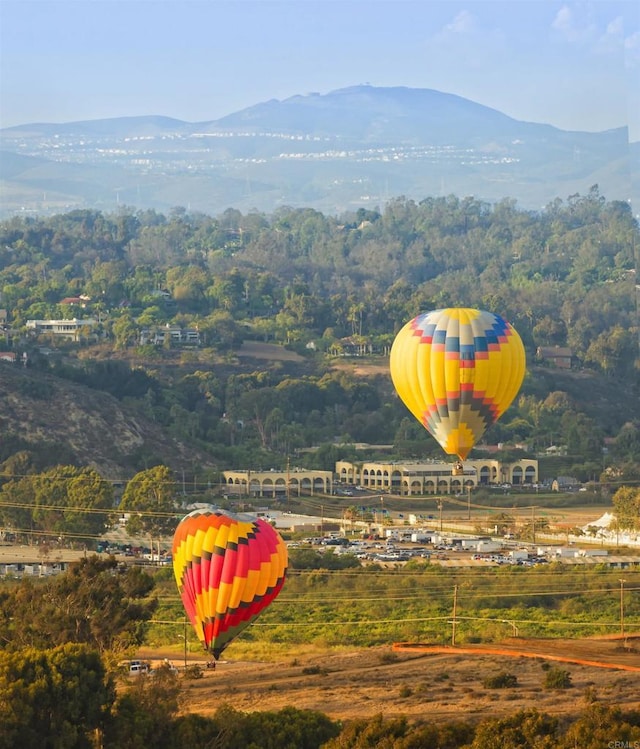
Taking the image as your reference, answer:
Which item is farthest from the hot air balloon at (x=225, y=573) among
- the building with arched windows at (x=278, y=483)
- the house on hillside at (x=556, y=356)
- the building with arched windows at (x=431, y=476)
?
the house on hillside at (x=556, y=356)

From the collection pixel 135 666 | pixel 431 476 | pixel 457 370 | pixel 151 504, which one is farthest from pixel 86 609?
pixel 431 476

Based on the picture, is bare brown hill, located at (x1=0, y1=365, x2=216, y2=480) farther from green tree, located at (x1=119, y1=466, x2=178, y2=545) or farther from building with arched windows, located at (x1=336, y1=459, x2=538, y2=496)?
green tree, located at (x1=119, y1=466, x2=178, y2=545)

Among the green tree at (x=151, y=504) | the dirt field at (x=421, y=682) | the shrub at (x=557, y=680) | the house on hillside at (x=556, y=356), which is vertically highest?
the shrub at (x=557, y=680)

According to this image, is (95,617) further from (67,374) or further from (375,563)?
(67,374)

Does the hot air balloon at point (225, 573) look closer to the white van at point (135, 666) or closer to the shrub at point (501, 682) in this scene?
the white van at point (135, 666)

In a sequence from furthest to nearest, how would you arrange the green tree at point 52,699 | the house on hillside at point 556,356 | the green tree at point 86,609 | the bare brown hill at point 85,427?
the house on hillside at point 556,356, the bare brown hill at point 85,427, the green tree at point 86,609, the green tree at point 52,699

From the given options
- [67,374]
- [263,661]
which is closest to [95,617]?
[263,661]
